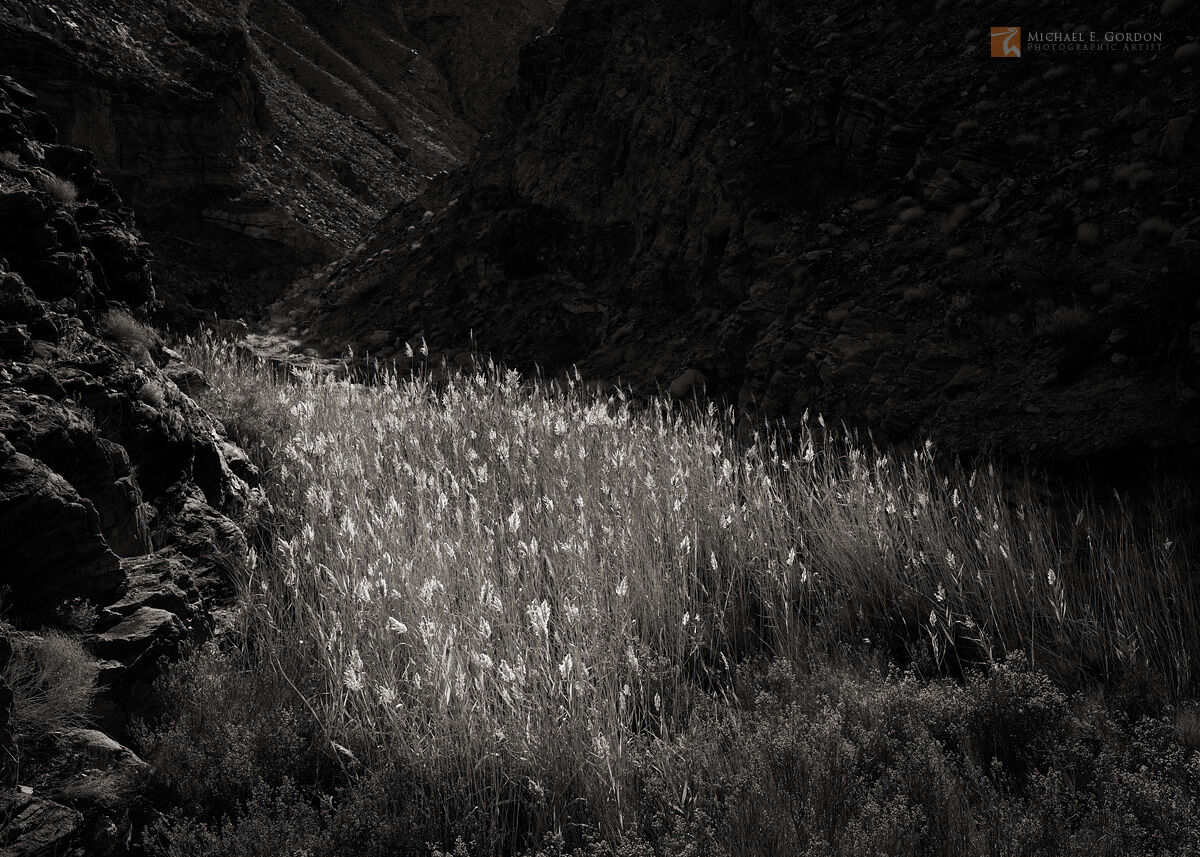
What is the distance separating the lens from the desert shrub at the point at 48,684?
271 centimetres

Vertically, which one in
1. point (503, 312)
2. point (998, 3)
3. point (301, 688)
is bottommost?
point (301, 688)

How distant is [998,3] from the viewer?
902 cm

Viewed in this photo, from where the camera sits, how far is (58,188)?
528 centimetres

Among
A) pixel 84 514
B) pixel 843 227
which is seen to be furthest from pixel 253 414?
pixel 843 227

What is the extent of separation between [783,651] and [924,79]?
766cm

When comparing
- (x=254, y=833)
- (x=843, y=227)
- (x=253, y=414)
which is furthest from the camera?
(x=843, y=227)

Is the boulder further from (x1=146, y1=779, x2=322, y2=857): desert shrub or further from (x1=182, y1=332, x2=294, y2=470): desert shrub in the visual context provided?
(x1=182, y1=332, x2=294, y2=470): desert shrub

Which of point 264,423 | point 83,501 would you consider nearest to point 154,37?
point 264,423

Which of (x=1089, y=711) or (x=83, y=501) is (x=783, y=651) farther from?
(x=83, y=501)

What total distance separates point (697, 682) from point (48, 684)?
2.44 meters

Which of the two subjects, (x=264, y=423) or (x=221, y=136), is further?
(x=221, y=136)

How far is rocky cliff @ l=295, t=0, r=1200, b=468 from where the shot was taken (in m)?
6.00

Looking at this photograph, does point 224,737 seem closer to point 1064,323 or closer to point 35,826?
point 35,826

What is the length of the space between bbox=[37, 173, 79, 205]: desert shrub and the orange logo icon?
28.0ft
